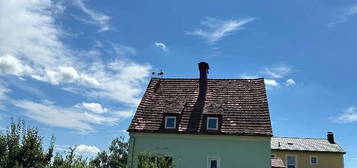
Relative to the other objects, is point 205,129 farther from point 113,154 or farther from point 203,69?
point 113,154

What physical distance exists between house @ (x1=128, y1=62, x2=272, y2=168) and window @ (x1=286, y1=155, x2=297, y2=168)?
2598cm

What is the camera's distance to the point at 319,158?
160ft

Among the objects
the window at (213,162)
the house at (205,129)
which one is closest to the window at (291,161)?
the house at (205,129)

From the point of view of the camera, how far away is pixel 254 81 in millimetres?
27078

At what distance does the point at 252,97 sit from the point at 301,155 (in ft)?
89.6

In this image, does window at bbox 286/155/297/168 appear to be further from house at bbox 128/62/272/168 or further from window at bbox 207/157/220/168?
window at bbox 207/157/220/168

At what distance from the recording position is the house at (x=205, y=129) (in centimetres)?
2203

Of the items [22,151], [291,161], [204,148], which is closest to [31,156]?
[22,151]

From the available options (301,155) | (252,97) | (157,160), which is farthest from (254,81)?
(301,155)

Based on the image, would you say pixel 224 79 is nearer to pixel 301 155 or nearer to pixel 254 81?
pixel 254 81

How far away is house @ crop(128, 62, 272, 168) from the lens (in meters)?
22.0

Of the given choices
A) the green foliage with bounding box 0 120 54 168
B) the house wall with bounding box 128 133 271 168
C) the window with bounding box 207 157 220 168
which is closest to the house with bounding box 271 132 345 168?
the house wall with bounding box 128 133 271 168

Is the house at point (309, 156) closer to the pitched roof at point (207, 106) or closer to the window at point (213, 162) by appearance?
the pitched roof at point (207, 106)

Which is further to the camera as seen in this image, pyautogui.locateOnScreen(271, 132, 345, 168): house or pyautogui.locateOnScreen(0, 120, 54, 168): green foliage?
pyautogui.locateOnScreen(271, 132, 345, 168): house
